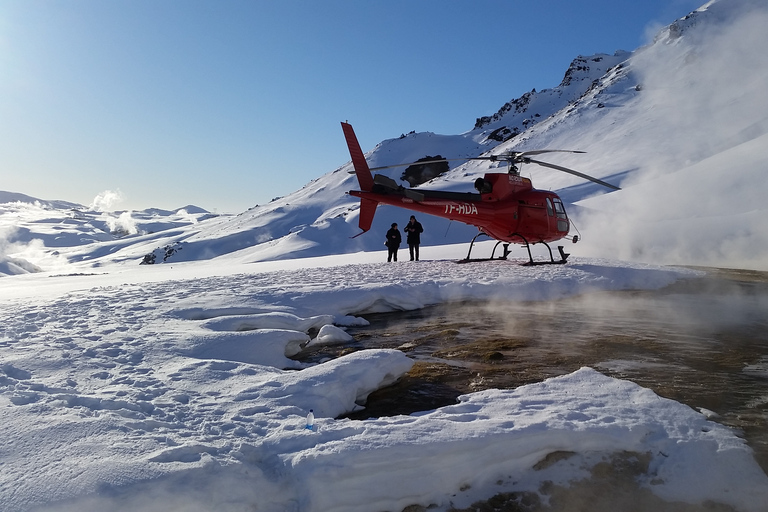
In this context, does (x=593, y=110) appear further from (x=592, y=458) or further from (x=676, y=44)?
(x=592, y=458)

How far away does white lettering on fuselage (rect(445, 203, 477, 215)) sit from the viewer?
563 inches

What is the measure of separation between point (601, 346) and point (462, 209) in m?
7.91

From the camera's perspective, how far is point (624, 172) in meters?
50.9

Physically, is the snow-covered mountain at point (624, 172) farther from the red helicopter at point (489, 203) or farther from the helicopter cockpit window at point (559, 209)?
the red helicopter at point (489, 203)

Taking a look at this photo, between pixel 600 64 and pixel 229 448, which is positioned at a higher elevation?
pixel 600 64

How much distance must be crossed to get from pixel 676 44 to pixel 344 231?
306ft

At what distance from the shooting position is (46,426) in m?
3.83

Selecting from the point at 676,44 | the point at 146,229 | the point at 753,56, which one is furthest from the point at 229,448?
the point at 146,229

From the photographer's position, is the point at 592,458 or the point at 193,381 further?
the point at 193,381

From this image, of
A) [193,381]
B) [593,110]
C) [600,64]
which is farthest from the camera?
[600,64]

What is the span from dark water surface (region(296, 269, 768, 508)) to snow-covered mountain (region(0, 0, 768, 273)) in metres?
8.92

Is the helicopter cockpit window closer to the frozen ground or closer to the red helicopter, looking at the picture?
the red helicopter

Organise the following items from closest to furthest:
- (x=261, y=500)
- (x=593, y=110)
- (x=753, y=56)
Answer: (x=261, y=500), (x=753, y=56), (x=593, y=110)

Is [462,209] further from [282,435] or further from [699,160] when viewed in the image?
[699,160]
